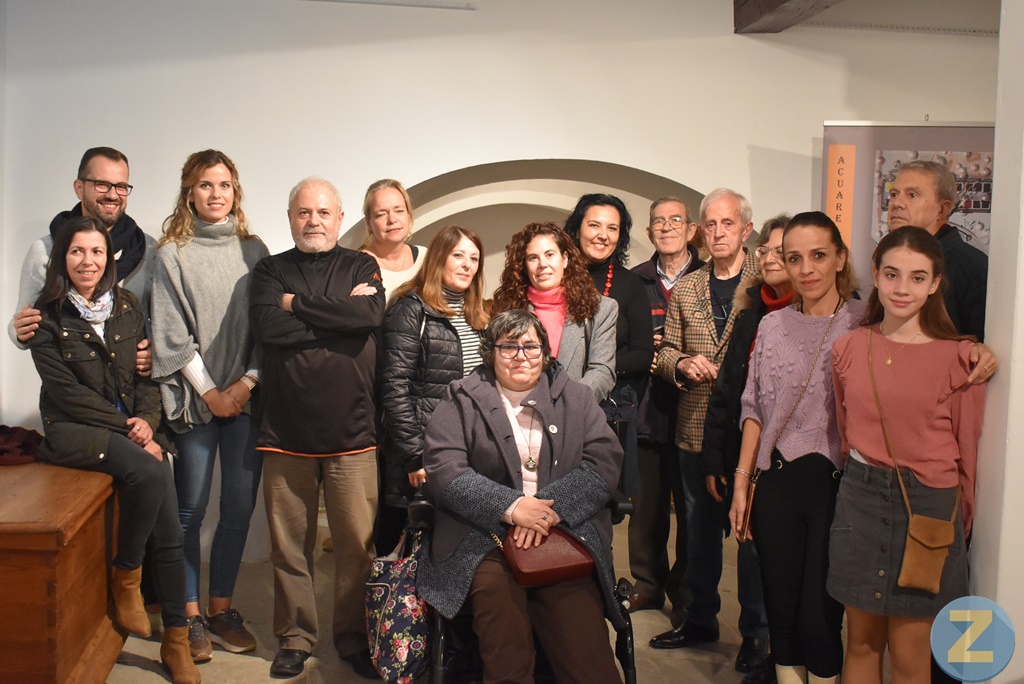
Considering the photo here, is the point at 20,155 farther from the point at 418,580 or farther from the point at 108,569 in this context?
the point at 418,580

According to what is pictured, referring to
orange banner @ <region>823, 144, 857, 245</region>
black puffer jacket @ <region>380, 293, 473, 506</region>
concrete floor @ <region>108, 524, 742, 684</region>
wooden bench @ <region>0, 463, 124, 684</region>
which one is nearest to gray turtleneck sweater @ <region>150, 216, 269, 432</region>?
wooden bench @ <region>0, 463, 124, 684</region>

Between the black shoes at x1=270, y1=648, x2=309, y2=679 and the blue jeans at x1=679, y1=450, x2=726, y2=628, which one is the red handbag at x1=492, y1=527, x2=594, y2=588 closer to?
the blue jeans at x1=679, y1=450, x2=726, y2=628

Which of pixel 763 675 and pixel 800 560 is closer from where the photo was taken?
pixel 800 560

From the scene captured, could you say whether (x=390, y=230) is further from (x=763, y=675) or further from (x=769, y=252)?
(x=763, y=675)

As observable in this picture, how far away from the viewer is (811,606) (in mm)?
2547

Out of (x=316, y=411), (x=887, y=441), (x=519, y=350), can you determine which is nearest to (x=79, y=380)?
(x=316, y=411)

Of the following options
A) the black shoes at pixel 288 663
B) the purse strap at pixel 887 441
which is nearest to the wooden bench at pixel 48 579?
the black shoes at pixel 288 663

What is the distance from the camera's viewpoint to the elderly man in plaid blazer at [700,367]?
330 centimetres

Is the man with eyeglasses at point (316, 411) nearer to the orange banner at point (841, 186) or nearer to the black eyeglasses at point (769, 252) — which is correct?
the black eyeglasses at point (769, 252)

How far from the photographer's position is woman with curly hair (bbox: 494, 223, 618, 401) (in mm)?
3119

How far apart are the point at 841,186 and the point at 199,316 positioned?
3.37 m

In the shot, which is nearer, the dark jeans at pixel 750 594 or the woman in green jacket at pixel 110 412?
the woman in green jacket at pixel 110 412

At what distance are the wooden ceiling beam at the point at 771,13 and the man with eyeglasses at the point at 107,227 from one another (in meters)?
3.19

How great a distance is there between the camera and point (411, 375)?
3.04 m
